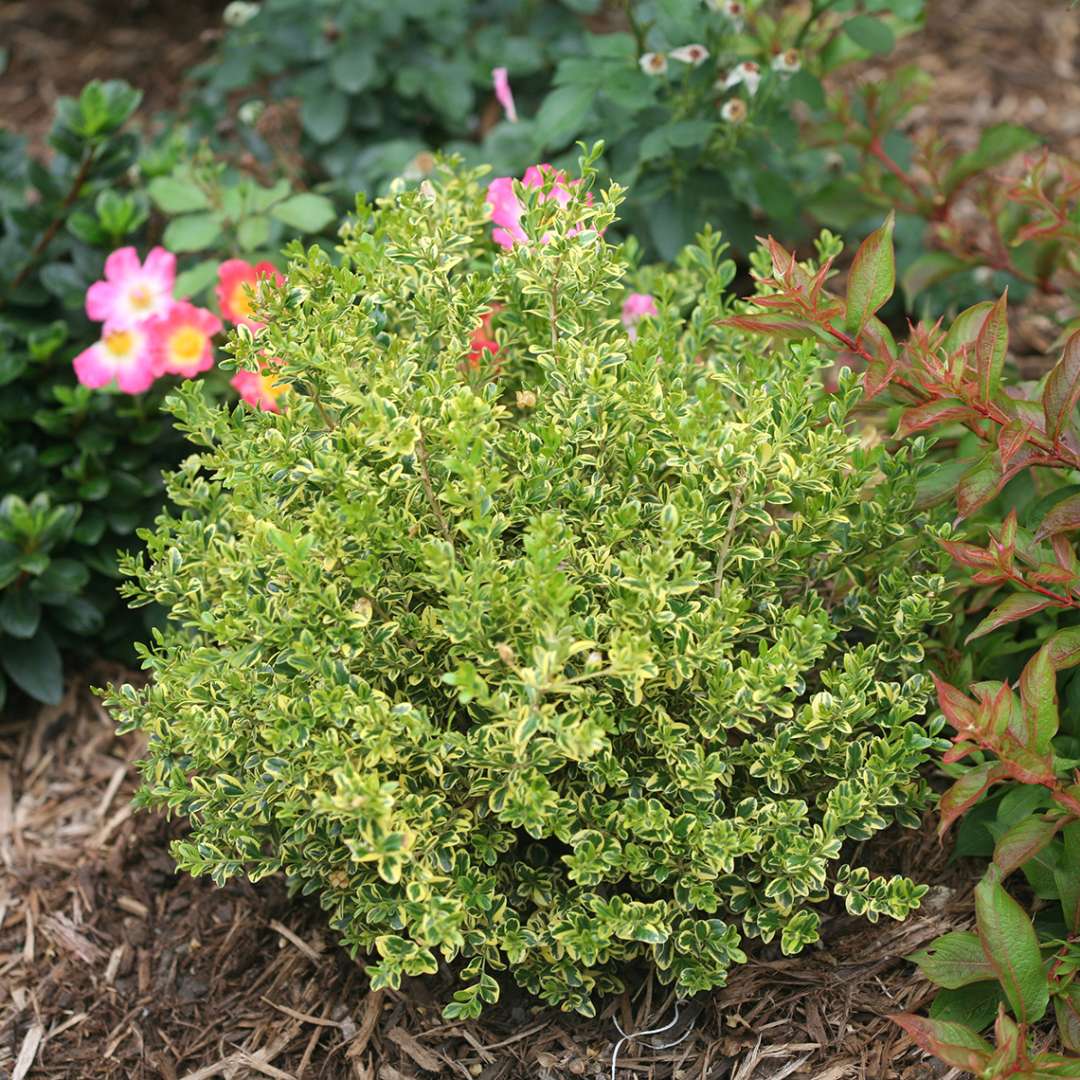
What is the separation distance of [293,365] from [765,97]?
140 centimetres

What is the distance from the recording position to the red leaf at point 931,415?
1747 mm

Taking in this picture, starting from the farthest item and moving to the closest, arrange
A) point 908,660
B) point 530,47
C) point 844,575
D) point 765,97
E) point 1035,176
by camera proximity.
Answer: point 530,47
point 765,97
point 1035,176
point 844,575
point 908,660

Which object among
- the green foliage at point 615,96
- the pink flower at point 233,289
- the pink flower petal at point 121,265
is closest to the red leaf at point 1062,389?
the green foliage at point 615,96

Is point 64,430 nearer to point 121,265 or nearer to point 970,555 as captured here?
point 121,265

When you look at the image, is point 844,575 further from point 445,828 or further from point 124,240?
point 124,240

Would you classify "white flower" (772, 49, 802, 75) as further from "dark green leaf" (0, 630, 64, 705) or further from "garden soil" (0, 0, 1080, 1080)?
"dark green leaf" (0, 630, 64, 705)

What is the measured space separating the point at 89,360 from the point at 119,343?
0.23 ft

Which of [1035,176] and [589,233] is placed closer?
[589,233]

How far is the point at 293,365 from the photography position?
5.69 feet

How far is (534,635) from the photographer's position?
5.25 ft

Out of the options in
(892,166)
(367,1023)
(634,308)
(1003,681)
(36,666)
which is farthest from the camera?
(892,166)

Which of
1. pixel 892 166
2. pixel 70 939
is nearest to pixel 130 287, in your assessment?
pixel 70 939

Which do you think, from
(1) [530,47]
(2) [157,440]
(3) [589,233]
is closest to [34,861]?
(2) [157,440]

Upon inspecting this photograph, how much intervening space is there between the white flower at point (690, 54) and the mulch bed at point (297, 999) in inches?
62.0
